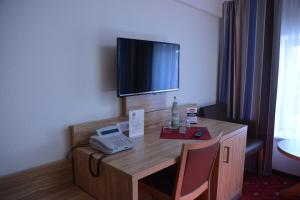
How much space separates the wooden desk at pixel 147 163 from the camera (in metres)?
1.26

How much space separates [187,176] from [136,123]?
1.91 ft

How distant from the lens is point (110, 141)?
1.51m

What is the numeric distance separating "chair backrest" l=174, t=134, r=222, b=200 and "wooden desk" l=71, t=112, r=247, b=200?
0.09m

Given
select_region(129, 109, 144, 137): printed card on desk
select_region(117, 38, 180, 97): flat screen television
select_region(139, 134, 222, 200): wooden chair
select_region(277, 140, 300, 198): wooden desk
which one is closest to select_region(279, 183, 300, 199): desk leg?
select_region(277, 140, 300, 198): wooden desk

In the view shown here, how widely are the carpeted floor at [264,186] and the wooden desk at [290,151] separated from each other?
0.28ft

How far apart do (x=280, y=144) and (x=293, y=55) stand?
1.03 metres

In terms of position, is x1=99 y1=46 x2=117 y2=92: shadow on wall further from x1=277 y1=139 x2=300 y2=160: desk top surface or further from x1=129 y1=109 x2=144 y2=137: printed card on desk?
x1=277 y1=139 x2=300 y2=160: desk top surface

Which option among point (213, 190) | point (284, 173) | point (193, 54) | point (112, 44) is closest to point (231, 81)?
point (193, 54)

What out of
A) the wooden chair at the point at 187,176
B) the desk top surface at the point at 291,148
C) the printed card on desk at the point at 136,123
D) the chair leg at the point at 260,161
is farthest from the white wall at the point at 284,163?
the printed card on desk at the point at 136,123

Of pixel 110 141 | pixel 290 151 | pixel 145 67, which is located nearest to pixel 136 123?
pixel 110 141

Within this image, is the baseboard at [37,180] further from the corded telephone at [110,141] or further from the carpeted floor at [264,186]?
the carpeted floor at [264,186]

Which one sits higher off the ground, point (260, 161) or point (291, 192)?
point (260, 161)

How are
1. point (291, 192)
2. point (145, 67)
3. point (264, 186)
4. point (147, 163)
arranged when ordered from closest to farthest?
point (147, 163) → point (145, 67) → point (291, 192) → point (264, 186)

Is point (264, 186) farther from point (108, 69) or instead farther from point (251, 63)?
point (108, 69)
